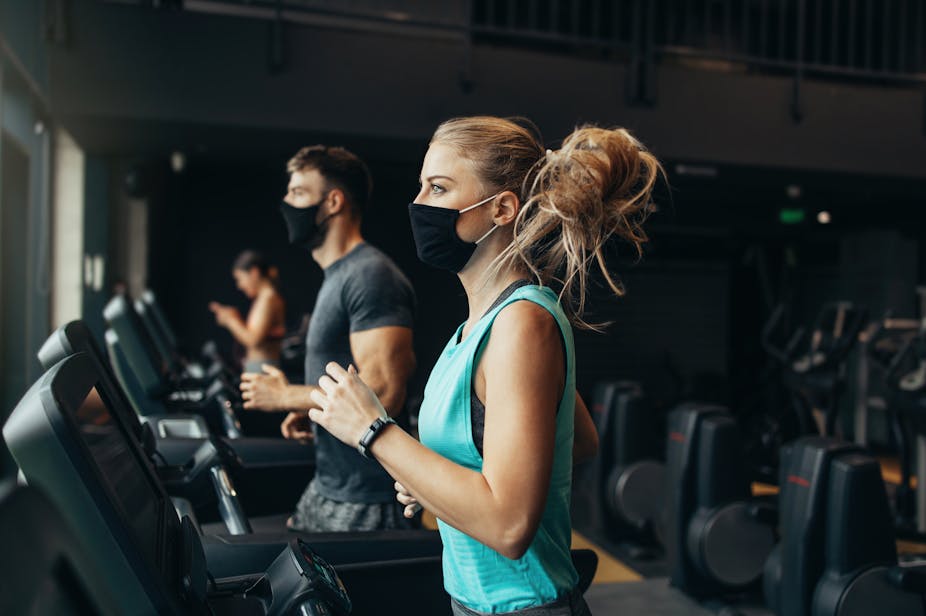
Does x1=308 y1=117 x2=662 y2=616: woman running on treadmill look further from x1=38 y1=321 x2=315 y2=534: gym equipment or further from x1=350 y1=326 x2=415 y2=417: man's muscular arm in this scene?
x1=350 y1=326 x2=415 y2=417: man's muscular arm

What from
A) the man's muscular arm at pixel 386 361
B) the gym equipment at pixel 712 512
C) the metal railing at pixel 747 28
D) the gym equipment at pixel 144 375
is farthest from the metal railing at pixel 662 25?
the man's muscular arm at pixel 386 361

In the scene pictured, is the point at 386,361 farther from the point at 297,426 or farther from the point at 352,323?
the point at 297,426

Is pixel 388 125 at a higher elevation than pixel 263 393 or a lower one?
higher

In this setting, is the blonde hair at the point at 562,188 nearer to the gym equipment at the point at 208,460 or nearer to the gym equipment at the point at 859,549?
the gym equipment at the point at 208,460

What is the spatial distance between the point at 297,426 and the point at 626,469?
2695mm

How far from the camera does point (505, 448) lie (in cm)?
102

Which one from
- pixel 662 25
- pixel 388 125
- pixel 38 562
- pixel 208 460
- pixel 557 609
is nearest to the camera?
pixel 38 562

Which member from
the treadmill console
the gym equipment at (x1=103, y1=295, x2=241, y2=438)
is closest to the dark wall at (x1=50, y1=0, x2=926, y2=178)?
the gym equipment at (x1=103, y1=295, x2=241, y2=438)

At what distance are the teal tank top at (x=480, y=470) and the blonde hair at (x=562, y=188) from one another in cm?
9

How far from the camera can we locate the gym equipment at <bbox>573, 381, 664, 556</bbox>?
4.47 meters

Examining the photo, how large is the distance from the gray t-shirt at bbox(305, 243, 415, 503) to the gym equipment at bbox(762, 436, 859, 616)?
1.43 metres

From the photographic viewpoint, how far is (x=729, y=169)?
6512mm

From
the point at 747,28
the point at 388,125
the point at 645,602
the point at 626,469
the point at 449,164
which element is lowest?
A: the point at 645,602

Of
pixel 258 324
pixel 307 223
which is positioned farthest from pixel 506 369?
pixel 258 324
